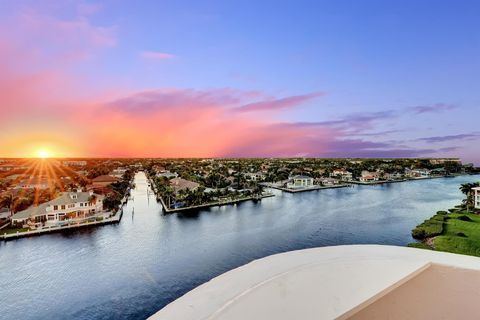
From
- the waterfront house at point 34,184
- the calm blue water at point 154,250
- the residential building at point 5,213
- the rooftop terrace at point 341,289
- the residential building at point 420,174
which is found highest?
the rooftop terrace at point 341,289

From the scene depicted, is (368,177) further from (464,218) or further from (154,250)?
(154,250)

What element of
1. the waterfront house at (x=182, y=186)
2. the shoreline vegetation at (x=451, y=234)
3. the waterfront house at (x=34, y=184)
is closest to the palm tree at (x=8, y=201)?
the waterfront house at (x=34, y=184)

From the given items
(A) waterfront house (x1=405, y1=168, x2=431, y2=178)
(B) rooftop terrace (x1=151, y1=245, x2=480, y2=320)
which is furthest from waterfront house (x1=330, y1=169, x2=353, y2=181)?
(B) rooftop terrace (x1=151, y1=245, x2=480, y2=320)

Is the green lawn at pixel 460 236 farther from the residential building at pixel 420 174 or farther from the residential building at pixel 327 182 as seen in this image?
the residential building at pixel 420 174

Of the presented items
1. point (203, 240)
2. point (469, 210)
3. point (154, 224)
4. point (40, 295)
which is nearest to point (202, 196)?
point (154, 224)

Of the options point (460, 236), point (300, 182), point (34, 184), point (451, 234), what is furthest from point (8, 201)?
point (300, 182)

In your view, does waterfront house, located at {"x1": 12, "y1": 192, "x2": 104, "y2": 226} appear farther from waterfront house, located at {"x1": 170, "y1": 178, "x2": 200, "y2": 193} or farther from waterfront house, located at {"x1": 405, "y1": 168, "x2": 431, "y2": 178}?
waterfront house, located at {"x1": 405, "y1": 168, "x2": 431, "y2": 178}
